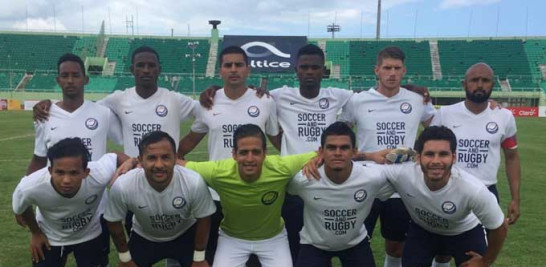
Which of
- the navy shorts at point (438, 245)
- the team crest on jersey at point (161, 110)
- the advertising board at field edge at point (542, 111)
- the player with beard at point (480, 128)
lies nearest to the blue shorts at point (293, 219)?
the navy shorts at point (438, 245)

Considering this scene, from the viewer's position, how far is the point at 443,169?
155 inches

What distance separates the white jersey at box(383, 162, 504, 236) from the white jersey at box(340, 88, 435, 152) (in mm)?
482

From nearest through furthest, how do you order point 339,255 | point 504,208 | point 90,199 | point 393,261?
point 90,199, point 339,255, point 393,261, point 504,208

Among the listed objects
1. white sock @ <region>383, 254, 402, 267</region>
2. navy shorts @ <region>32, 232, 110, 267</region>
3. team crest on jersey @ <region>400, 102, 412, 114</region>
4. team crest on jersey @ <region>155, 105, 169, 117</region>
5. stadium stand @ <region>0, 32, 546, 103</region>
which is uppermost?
stadium stand @ <region>0, 32, 546, 103</region>

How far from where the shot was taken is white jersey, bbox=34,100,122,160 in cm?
467

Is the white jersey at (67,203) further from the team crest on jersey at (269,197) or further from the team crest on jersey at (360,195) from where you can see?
the team crest on jersey at (360,195)

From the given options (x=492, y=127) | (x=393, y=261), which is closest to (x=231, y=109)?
(x=393, y=261)

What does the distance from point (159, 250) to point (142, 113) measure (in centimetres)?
136

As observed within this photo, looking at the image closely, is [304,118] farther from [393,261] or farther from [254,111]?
[393,261]

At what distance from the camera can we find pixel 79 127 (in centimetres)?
471

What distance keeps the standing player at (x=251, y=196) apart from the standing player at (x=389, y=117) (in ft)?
2.59

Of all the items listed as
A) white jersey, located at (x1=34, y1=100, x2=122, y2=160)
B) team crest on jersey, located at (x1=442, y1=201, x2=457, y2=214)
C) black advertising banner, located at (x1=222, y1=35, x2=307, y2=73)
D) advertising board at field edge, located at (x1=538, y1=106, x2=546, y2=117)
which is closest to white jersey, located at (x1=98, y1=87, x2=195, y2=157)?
white jersey, located at (x1=34, y1=100, x2=122, y2=160)

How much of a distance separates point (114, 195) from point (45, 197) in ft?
1.88

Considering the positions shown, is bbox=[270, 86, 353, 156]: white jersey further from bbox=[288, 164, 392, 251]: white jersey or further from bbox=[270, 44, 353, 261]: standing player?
bbox=[288, 164, 392, 251]: white jersey
